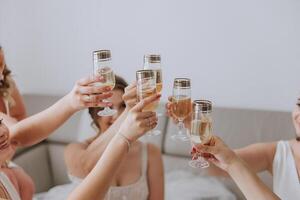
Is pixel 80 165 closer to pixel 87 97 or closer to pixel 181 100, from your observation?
pixel 87 97

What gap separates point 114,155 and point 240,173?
0.36 m

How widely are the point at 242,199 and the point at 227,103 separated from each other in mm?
658

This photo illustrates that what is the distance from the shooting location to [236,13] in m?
2.41

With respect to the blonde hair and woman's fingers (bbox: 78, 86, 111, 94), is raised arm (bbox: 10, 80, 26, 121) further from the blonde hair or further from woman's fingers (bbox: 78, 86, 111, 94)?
woman's fingers (bbox: 78, 86, 111, 94)

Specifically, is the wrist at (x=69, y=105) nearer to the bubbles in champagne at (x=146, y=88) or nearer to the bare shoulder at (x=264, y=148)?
the bubbles in champagne at (x=146, y=88)

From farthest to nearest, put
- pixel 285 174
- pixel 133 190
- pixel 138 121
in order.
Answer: pixel 133 190, pixel 285 174, pixel 138 121

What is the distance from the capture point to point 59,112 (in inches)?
55.5

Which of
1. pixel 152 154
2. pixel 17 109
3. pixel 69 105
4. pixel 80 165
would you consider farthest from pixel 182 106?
pixel 17 109

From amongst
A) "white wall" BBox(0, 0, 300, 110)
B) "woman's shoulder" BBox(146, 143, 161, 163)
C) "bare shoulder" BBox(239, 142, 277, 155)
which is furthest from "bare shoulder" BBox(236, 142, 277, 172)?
"white wall" BBox(0, 0, 300, 110)

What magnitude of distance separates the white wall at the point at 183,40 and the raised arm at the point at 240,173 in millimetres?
1433

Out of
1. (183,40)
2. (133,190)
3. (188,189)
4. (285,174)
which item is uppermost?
(183,40)

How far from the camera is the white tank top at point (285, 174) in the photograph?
1488mm

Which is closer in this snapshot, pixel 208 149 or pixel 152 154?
pixel 208 149

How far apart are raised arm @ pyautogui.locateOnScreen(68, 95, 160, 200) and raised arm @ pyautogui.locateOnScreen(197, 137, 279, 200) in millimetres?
203
